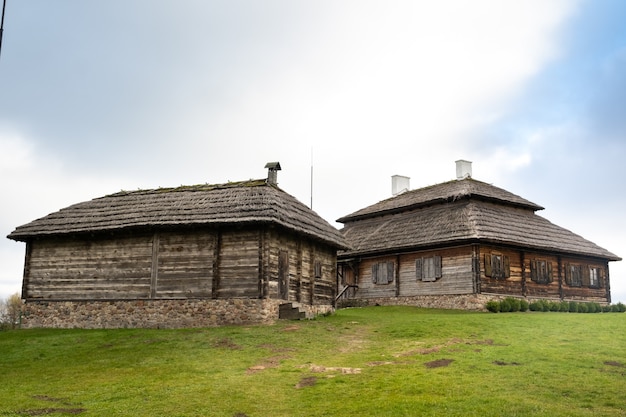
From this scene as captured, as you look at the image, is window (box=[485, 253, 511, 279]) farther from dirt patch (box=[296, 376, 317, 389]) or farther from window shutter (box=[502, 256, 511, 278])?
dirt patch (box=[296, 376, 317, 389])

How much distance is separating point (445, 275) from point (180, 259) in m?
15.1

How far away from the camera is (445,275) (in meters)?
35.0

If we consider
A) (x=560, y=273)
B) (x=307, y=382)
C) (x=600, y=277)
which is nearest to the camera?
(x=307, y=382)

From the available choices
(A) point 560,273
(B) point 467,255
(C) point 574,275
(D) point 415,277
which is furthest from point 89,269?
(C) point 574,275

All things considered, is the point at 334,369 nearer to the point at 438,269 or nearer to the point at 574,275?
the point at 438,269

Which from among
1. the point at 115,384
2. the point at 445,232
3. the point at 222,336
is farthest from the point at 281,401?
the point at 445,232

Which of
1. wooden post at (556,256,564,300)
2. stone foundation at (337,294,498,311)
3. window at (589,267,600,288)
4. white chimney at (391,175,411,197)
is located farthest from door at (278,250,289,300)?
white chimney at (391,175,411,197)

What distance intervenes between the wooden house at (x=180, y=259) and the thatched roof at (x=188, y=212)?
0.06 metres

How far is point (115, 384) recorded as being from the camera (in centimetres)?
1653

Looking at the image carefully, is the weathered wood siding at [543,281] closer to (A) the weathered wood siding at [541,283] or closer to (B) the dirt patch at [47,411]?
(A) the weathered wood siding at [541,283]

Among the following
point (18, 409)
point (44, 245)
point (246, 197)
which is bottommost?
point (18, 409)

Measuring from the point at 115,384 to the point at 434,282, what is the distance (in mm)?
22371

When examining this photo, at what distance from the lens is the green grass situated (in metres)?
13.5

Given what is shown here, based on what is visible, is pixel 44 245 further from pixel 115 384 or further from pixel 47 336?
pixel 115 384
